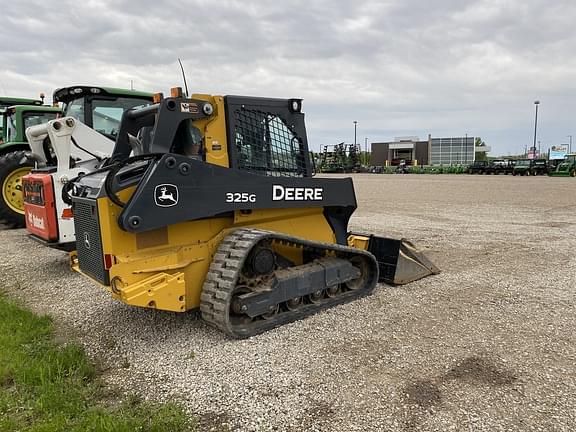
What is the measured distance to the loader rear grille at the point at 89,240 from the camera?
404 cm

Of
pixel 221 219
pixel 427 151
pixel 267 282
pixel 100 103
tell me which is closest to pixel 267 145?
pixel 221 219

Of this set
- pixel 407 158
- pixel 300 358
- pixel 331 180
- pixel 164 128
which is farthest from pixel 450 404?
pixel 407 158

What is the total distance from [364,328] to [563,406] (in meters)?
1.78

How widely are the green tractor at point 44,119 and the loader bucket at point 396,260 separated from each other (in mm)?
4201

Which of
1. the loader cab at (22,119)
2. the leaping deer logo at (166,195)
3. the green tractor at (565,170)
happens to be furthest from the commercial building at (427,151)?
the leaping deer logo at (166,195)

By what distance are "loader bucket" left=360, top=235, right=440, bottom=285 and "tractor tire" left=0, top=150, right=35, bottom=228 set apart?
23.7 feet

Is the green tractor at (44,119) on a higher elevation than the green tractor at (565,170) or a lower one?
higher

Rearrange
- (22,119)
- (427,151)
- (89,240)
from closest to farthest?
(89,240), (22,119), (427,151)

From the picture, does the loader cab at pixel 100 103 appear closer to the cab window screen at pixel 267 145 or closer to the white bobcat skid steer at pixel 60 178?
the white bobcat skid steer at pixel 60 178

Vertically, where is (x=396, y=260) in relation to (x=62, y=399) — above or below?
above

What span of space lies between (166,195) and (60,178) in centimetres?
319

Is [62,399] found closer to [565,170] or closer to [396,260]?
[396,260]

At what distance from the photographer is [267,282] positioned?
4.52 metres

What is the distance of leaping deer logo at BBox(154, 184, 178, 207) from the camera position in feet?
12.6
